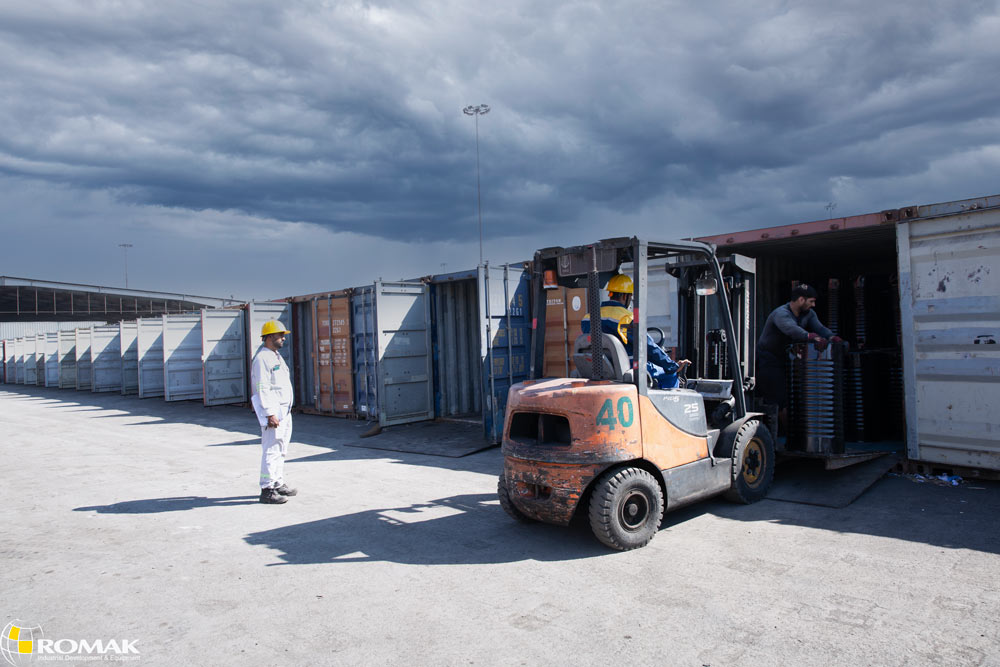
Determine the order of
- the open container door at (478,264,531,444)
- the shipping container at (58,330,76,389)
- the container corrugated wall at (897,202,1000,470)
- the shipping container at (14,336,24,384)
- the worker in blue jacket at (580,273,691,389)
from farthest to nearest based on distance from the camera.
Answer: the shipping container at (14,336,24,384), the shipping container at (58,330,76,389), the open container door at (478,264,531,444), the container corrugated wall at (897,202,1000,470), the worker in blue jacket at (580,273,691,389)

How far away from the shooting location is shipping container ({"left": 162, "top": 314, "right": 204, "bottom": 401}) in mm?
18750

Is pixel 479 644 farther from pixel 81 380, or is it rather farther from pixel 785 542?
pixel 81 380

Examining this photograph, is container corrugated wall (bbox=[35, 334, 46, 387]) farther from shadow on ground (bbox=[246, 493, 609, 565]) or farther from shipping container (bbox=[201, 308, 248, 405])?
shadow on ground (bbox=[246, 493, 609, 565])

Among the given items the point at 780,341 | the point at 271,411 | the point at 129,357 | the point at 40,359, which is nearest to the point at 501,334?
the point at 271,411

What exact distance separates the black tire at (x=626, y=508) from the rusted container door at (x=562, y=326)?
5.39m

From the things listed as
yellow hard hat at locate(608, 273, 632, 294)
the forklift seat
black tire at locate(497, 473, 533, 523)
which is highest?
yellow hard hat at locate(608, 273, 632, 294)

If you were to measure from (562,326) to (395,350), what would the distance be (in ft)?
12.0

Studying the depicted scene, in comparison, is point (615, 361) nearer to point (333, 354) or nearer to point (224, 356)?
point (333, 354)

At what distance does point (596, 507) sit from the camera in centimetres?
478

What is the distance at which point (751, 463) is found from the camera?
6.12m

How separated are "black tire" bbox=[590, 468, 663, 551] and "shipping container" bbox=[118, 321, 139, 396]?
24336 millimetres

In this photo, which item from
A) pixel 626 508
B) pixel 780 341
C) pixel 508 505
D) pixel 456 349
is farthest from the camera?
pixel 456 349

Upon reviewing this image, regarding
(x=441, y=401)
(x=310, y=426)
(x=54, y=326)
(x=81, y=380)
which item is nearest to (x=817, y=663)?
(x=441, y=401)

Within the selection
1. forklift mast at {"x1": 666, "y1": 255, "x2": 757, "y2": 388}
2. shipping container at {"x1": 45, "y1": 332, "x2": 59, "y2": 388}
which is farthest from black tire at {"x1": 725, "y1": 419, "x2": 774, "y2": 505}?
shipping container at {"x1": 45, "y1": 332, "x2": 59, "y2": 388}
